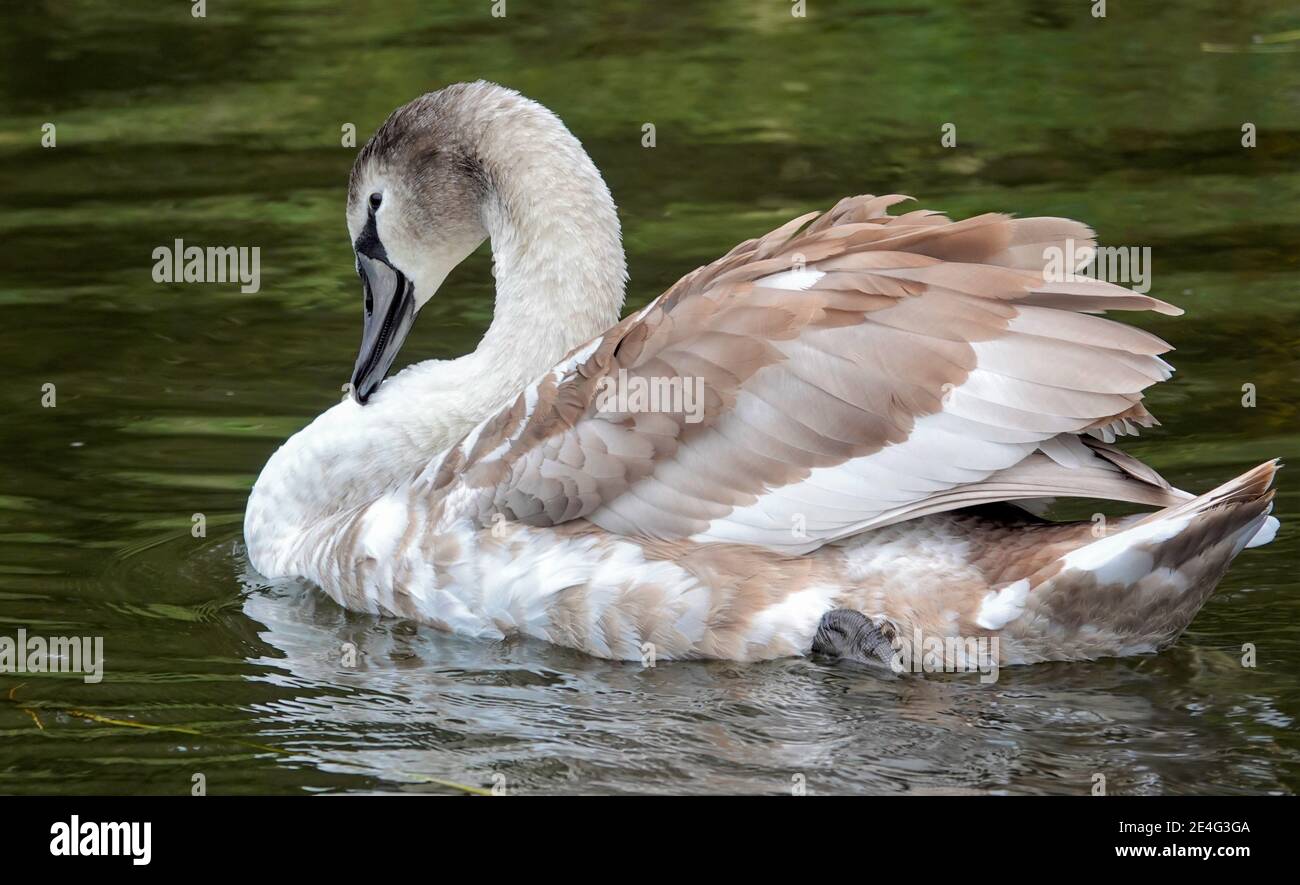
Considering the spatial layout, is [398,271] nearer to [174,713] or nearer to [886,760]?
[174,713]

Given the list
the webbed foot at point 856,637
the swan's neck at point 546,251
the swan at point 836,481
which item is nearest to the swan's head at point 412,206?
the swan's neck at point 546,251

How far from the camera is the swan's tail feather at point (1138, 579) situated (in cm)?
612

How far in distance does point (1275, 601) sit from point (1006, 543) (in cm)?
125

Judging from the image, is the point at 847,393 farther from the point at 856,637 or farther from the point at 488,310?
the point at 488,310

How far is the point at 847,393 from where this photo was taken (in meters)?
6.47

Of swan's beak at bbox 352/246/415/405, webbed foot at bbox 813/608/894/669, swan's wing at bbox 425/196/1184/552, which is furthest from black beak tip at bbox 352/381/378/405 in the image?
webbed foot at bbox 813/608/894/669

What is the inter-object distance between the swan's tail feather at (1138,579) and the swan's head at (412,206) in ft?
9.03

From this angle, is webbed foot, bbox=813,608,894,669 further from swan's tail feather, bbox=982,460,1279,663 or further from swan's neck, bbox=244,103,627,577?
swan's neck, bbox=244,103,627,577

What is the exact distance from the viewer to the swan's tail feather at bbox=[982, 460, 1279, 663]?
20.1 ft

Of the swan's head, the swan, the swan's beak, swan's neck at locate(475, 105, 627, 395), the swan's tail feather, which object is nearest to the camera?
the swan's tail feather

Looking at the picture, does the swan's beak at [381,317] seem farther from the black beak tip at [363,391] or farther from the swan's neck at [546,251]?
the swan's neck at [546,251]

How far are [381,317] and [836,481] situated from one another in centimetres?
246

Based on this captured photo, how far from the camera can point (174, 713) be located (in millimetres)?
6559

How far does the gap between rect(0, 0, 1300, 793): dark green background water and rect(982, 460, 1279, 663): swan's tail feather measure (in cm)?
13
